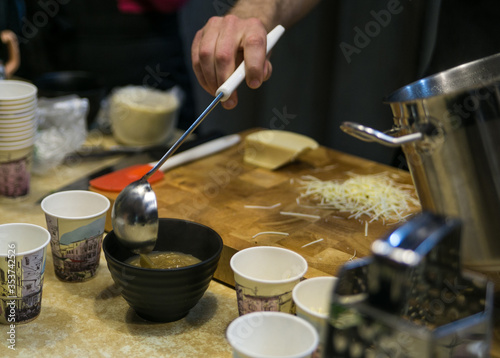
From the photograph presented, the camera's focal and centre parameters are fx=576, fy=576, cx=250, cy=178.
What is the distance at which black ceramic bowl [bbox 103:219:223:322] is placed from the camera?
3.36ft

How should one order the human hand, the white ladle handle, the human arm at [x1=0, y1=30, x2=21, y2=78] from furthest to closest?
the human arm at [x1=0, y1=30, x2=21, y2=78]
the white ladle handle
the human hand

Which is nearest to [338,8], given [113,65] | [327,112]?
[327,112]

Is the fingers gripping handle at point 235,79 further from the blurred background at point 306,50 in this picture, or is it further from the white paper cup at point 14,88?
the blurred background at point 306,50

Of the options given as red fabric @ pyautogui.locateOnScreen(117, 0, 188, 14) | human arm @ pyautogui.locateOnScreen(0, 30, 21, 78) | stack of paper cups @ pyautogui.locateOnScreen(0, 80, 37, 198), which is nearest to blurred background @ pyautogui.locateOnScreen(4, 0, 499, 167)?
red fabric @ pyautogui.locateOnScreen(117, 0, 188, 14)

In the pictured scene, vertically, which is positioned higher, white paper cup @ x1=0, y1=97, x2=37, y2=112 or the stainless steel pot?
the stainless steel pot

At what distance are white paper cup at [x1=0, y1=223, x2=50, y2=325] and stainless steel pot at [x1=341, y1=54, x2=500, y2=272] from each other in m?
0.67

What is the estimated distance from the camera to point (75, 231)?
1.21 meters

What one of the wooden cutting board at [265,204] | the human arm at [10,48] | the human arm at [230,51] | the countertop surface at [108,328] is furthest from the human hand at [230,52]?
the human arm at [10,48]

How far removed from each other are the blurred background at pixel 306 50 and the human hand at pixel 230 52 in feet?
3.92

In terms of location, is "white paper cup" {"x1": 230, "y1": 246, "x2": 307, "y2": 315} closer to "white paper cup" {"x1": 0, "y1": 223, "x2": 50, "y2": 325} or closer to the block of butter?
"white paper cup" {"x1": 0, "y1": 223, "x2": 50, "y2": 325}

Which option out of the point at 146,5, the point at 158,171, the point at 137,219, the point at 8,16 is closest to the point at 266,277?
the point at 137,219

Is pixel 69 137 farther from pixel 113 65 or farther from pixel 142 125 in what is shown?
pixel 113 65

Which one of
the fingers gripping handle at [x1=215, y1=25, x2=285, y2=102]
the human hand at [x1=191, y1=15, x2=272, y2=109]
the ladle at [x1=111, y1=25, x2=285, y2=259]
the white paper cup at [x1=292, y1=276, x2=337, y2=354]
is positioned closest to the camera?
the white paper cup at [x1=292, y1=276, x2=337, y2=354]

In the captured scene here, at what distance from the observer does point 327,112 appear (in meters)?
3.17
